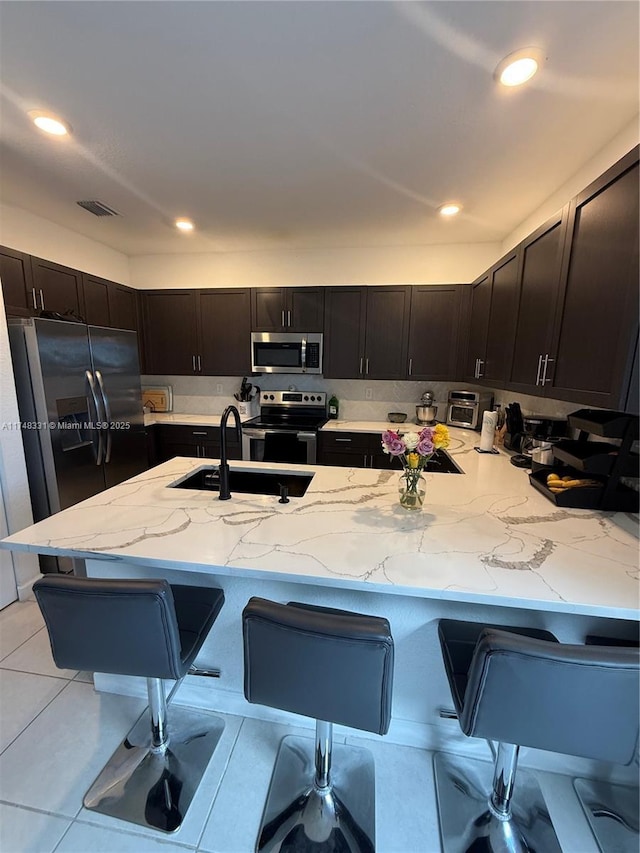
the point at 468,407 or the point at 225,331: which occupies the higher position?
the point at 225,331

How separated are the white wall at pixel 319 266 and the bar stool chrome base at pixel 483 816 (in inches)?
142

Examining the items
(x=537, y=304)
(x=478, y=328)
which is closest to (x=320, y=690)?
(x=537, y=304)

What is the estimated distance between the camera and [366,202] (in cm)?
261

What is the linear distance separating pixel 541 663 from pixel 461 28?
2.05 metres

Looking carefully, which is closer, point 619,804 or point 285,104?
point 619,804

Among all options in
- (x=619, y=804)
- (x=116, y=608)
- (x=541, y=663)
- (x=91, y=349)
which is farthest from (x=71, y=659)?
(x=91, y=349)

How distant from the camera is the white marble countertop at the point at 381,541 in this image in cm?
104

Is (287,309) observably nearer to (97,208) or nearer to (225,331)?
(225,331)

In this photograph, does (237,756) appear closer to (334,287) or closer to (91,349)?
(91,349)

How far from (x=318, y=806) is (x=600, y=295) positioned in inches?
86.1

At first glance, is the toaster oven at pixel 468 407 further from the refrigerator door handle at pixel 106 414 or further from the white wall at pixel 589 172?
the refrigerator door handle at pixel 106 414

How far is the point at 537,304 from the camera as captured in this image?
1915 mm

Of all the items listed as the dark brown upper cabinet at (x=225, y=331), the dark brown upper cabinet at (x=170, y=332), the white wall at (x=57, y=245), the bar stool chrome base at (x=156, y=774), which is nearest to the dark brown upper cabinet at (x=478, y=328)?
the dark brown upper cabinet at (x=225, y=331)

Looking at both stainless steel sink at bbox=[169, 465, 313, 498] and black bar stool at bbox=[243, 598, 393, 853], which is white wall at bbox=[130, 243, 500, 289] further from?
black bar stool at bbox=[243, 598, 393, 853]
